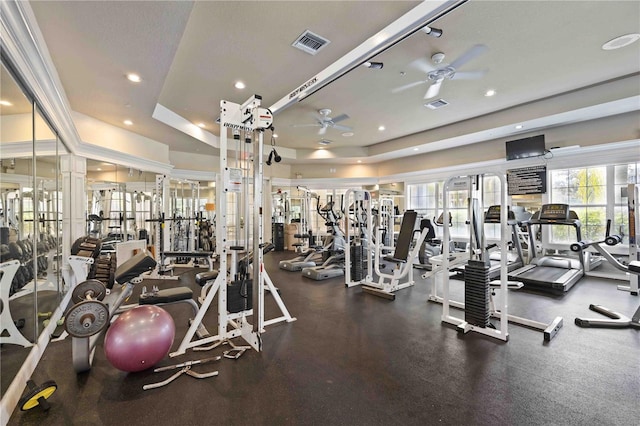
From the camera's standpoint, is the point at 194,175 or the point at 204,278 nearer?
the point at 204,278

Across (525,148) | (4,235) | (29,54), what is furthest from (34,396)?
(525,148)

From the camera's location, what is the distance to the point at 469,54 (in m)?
3.34

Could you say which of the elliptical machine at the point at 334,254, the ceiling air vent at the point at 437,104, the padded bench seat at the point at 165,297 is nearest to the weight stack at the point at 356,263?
the elliptical machine at the point at 334,254

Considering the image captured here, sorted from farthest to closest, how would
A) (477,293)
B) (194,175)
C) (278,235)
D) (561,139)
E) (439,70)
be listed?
(278,235) < (194,175) < (561,139) < (439,70) < (477,293)

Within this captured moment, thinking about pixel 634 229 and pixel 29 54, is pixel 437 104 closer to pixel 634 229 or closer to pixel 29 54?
pixel 634 229

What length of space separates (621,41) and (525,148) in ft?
9.80

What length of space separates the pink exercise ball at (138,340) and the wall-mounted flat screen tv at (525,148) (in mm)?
7525

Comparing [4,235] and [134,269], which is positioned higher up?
[4,235]

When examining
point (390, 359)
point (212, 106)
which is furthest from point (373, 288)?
point (212, 106)

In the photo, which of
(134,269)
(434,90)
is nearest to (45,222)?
(134,269)

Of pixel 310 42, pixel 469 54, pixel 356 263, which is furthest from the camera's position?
pixel 356 263

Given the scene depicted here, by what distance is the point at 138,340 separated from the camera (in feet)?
7.31

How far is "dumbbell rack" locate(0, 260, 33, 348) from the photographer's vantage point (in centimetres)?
208

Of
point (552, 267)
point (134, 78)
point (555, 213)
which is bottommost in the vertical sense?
point (552, 267)
